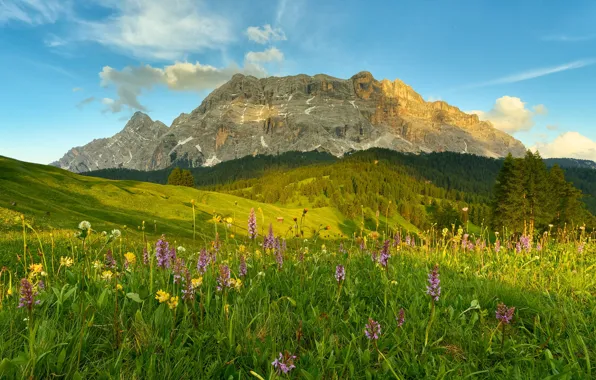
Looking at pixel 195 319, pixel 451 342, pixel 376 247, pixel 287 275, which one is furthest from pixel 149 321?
pixel 376 247

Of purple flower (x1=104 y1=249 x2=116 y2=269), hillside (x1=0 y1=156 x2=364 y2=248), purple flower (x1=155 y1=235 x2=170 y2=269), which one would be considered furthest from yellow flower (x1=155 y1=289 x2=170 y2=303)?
hillside (x1=0 y1=156 x2=364 y2=248)

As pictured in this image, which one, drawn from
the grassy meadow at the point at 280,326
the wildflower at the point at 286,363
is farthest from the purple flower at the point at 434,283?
the wildflower at the point at 286,363

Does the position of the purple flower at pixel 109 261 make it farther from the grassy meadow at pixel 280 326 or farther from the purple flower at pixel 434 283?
the purple flower at pixel 434 283

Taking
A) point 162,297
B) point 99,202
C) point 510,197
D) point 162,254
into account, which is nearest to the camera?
point 162,297

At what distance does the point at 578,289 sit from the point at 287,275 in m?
5.24

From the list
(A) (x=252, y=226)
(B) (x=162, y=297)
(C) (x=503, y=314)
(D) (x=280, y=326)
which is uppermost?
(A) (x=252, y=226)

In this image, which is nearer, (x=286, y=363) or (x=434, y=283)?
(x=286, y=363)

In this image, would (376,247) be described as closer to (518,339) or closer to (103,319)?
(518,339)

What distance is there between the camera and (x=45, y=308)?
342 centimetres

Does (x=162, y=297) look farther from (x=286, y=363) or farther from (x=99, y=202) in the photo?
(x=99, y=202)

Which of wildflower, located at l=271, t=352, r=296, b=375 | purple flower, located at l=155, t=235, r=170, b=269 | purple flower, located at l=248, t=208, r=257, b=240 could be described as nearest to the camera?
wildflower, located at l=271, t=352, r=296, b=375

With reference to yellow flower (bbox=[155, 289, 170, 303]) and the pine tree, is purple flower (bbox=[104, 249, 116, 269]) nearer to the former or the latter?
yellow flower (bbox=[155, 289, 170, 303])

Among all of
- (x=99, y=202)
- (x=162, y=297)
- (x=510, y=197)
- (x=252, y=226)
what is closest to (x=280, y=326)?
(x=162, y=297)

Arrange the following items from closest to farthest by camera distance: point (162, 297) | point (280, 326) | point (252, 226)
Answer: point (162, 297)
point (280, 326)
point (252, 226)
